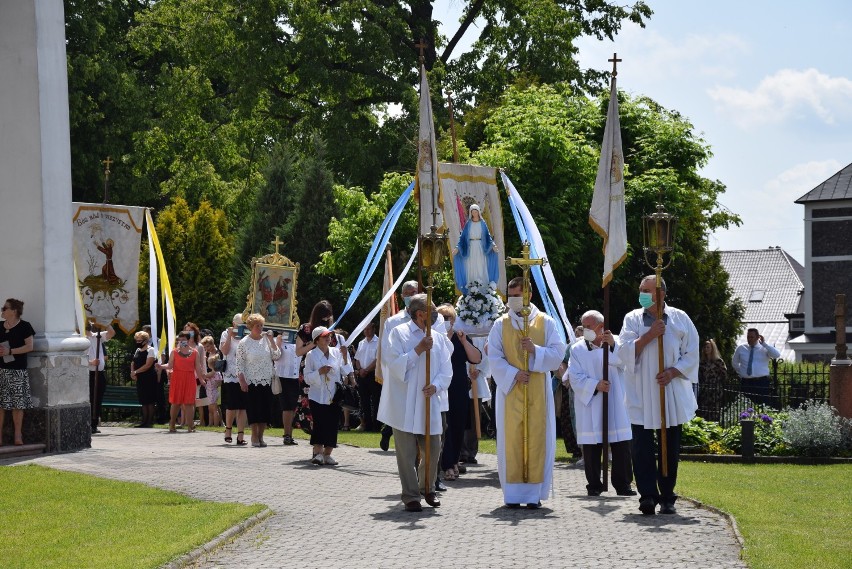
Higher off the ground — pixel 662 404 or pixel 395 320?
pixel 395 320

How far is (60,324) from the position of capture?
53.5ft

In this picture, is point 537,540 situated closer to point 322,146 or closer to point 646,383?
point 646,383

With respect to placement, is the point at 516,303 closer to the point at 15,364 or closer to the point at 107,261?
the point at 15,364

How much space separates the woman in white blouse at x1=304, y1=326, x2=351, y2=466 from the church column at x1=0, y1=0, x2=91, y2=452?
3.00 metres

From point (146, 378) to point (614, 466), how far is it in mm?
11452

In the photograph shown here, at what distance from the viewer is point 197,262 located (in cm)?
3941

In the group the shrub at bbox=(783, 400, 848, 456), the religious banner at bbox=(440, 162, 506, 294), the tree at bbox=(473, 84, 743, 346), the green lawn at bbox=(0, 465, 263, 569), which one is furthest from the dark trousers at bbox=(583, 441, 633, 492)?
the tree at bbox=(473, 84, 743, 346)

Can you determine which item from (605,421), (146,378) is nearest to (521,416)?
(605,421)

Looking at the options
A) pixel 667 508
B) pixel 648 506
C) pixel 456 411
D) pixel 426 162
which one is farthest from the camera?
pixel 426 162

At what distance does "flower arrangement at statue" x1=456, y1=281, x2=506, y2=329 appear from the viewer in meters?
15.3

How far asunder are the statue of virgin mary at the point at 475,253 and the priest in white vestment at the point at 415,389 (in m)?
7.02

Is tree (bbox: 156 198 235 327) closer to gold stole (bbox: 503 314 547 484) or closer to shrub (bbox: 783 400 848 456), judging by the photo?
shrub (bbox: 783 400 848 456)

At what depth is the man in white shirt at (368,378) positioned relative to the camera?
64.8ft

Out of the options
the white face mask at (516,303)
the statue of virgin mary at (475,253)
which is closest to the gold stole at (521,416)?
the white face mask at (516,303)
